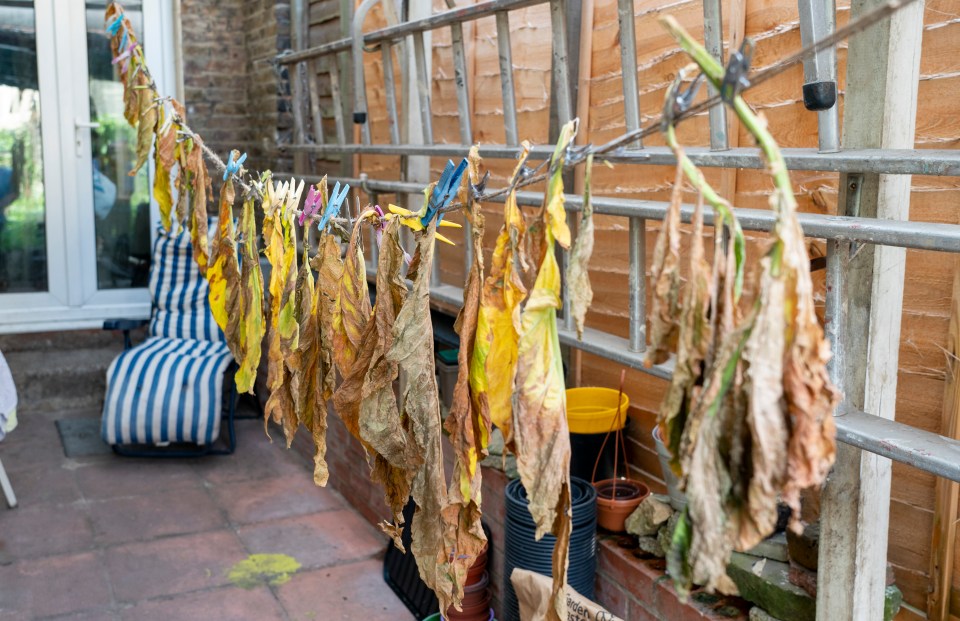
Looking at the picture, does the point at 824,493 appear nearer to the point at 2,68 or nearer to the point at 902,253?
the point at 902,253

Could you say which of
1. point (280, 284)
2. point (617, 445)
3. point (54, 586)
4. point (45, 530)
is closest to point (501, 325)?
point (280, 284)

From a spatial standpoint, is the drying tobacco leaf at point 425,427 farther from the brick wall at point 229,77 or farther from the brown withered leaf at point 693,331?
the brick wall at point 229,77

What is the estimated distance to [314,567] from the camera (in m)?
3.64

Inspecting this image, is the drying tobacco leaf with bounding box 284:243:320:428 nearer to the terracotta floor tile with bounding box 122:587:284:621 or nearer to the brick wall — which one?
the terracotta floor tile with bounding box 122:587:284:621

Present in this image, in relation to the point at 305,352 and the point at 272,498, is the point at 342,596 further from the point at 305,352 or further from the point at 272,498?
the point at 305,352

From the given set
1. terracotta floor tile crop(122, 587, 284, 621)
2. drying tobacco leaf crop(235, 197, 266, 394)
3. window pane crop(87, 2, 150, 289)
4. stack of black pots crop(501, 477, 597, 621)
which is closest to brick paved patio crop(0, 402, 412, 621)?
terracotta floor tile crop(122, 587, 284, 621)

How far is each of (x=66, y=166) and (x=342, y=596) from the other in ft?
10.8

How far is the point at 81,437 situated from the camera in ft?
16.5

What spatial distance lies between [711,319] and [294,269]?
0.96m

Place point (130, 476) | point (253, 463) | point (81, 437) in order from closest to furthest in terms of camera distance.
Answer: point (130, 476)
point (253, 463)
point (81, 437)

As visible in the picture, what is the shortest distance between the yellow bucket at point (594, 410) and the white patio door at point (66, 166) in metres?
3.54

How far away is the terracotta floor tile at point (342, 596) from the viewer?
3.29m

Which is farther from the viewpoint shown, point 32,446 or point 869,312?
point 32,446

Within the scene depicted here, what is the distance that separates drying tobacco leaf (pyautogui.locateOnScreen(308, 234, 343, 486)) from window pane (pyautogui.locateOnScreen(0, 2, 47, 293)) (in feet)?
14.8
